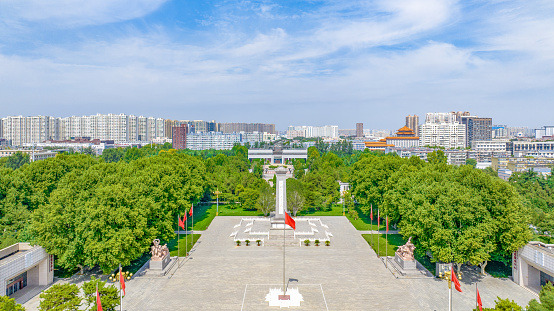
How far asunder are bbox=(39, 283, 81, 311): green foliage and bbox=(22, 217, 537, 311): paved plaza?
3628mm

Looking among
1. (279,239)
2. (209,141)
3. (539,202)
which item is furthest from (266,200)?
(209,141)

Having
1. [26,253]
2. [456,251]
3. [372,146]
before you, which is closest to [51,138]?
[372,146]

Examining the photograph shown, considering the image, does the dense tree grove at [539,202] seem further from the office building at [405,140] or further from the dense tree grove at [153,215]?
the office building at [405,140]

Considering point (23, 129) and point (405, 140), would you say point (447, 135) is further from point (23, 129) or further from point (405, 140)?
point (23, 129)

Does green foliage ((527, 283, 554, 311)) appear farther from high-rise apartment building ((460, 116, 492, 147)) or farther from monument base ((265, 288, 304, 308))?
high-rise apartment building ((460, 116, 492, 147))

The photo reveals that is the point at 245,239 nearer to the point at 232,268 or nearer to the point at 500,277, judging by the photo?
the point at 232,268

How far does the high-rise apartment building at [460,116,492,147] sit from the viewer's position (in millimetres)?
156375

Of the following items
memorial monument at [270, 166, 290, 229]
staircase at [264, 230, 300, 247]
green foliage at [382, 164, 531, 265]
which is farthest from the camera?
memorial monument at [270, 166, 290, 229]

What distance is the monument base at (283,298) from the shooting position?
20148 millimetres

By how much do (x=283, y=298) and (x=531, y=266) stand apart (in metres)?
14.8

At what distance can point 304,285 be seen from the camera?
23.1 m

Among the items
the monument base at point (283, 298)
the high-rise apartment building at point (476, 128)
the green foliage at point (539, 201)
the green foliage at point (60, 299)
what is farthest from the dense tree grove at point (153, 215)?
the high-rise apartment building at point (476, 128)

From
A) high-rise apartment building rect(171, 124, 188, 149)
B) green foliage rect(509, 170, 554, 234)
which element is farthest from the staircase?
high-rise apartment building rect(171, 124, 188, 149)

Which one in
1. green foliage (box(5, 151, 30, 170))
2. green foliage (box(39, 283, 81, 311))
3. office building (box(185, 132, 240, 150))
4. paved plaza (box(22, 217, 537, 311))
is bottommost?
paved plaza (box(22, 217, 537, 311))
